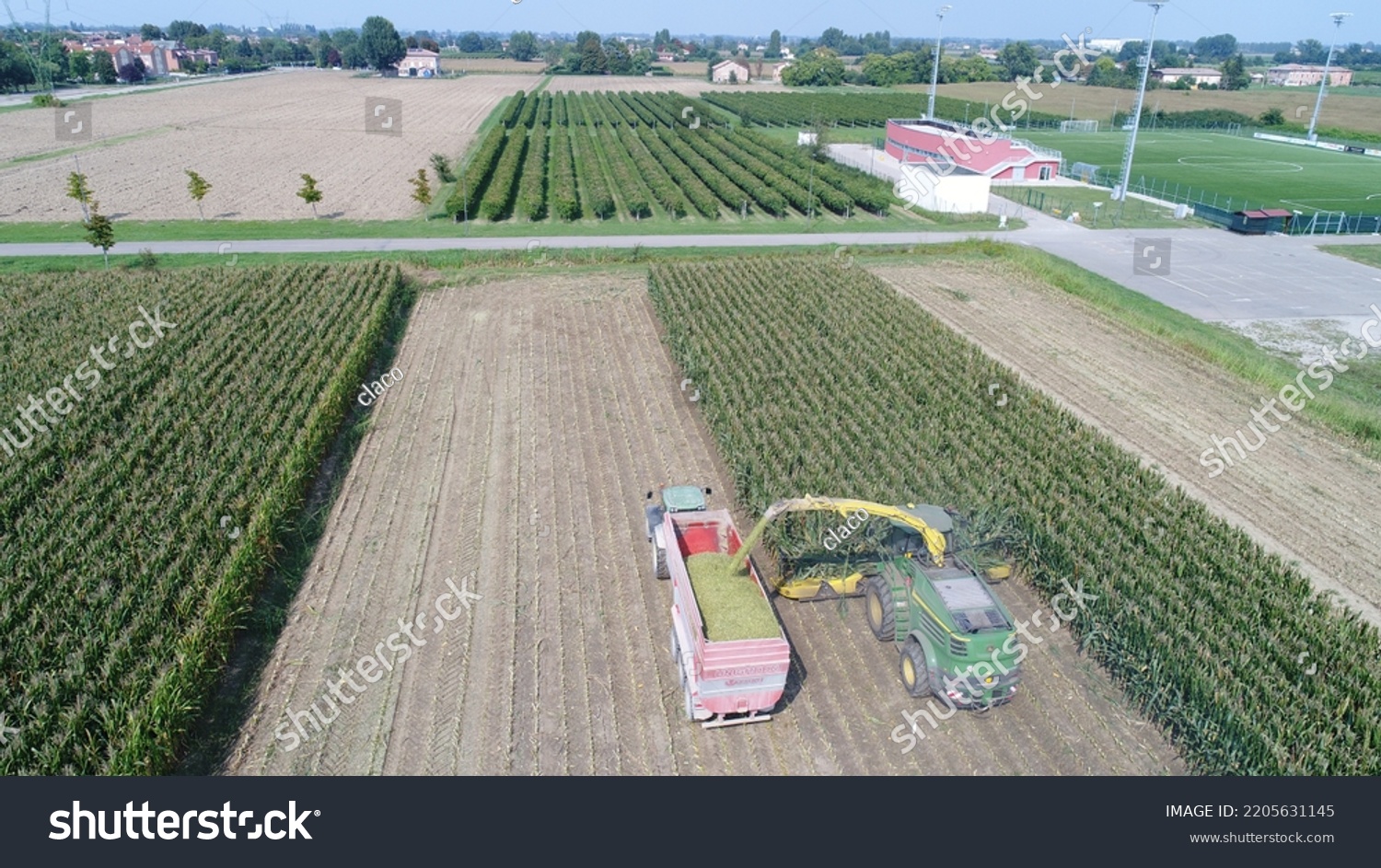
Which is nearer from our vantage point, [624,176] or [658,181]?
[658,181]

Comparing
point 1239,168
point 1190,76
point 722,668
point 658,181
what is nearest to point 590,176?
point 658,181

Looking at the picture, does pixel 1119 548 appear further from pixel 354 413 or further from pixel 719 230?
pixel 719 230

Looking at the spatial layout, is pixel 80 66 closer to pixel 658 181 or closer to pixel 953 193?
pixel 658 181

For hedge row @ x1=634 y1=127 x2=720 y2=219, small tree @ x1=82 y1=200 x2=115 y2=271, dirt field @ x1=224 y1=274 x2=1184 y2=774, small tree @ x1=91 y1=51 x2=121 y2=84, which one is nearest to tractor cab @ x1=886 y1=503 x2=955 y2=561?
dirt field @ x1=224 y1=274 x2=1184 y2=774

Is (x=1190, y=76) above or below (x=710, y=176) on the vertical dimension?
above

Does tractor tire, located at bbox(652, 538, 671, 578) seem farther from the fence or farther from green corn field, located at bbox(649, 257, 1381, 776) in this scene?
the fence

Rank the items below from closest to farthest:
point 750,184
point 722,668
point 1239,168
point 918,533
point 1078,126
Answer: point 722,668
point 918,533
point 750,184
point 1239,168
point 1078,126
